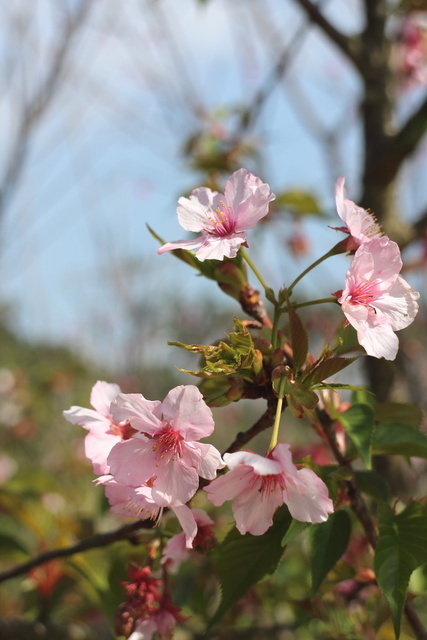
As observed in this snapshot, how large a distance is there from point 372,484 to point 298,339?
24 centimetres

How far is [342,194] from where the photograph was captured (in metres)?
0.66

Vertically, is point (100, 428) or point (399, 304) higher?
point (399, 304)

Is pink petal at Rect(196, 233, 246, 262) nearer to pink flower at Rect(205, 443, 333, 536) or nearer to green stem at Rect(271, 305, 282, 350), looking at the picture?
green stem at Rect(271, 305, 282, 350)

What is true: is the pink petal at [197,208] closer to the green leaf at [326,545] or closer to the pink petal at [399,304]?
the pink petal at [399,304]

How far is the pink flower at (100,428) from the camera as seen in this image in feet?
2.04

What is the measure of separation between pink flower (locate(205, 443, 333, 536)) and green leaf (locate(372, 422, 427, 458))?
16 centimetres

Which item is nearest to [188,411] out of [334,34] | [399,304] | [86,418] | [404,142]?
[86,418]

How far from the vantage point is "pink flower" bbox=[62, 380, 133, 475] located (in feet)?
2.04

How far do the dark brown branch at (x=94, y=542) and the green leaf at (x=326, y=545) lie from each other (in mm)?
177

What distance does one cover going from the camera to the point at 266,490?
1.93 feet

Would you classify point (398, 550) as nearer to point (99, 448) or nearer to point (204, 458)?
point (204, 458)

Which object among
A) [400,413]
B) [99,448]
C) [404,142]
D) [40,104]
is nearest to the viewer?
[99,448]

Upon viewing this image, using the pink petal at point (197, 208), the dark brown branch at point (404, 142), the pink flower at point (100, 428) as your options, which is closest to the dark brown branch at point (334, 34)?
the dark brown branch at point (404, 142)

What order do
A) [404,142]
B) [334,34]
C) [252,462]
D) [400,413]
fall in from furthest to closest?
[334,34]
[404,142]
[400,413]
[252,462]
